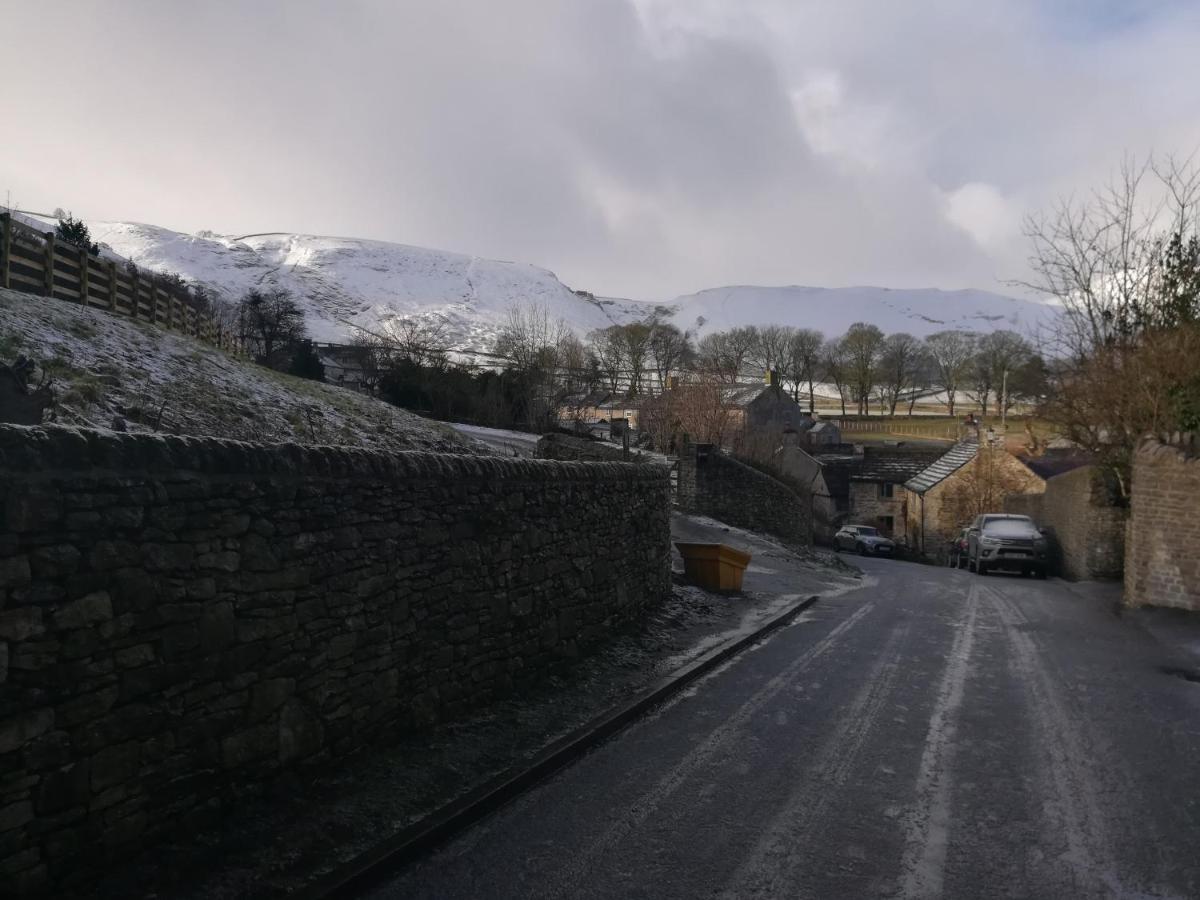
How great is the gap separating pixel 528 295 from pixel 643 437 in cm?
15430

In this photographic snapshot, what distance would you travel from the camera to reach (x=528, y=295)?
193625mm

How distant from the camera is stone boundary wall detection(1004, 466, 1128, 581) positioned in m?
22.5

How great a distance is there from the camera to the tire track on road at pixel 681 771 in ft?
17.4

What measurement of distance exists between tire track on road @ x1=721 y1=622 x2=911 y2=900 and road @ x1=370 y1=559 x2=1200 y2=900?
0.02 m

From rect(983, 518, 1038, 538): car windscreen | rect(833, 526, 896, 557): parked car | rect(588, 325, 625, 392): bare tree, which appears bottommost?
rect(833, 526, 896, 557): parked car

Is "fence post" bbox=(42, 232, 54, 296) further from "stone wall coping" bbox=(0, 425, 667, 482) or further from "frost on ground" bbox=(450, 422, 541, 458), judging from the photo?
"stone wall coping" bbox=(0, 425, 667, 482)

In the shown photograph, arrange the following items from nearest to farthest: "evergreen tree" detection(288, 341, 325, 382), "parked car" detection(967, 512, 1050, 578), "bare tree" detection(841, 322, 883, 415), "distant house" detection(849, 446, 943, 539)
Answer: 1. "parked car" detection(967, 512, 1050, 578)
2. "evergreen tree" detection(288, 341, 325, 382)
3. "distant house" detection(849, 446, 943, 539)
4. "bare tree" detection(841, 322, 883, 415)

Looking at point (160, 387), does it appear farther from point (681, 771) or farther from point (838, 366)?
point (838, 366)

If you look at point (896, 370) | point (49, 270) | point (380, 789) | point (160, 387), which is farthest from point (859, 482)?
point (380, 789)

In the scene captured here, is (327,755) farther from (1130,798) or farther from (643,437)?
(643,437)

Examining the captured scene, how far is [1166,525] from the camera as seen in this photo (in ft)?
52.3

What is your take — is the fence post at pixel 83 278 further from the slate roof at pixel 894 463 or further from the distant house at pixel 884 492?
the slate roof at pixel 894 463

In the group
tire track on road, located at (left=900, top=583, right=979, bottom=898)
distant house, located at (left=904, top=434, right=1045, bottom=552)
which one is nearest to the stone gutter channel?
tire track on road, located at (left=900, top=583, right=979, bottom=898)

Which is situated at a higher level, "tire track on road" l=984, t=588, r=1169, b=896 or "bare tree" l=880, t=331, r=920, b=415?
"bare tree" l=880, t=331, r=920, b=415
